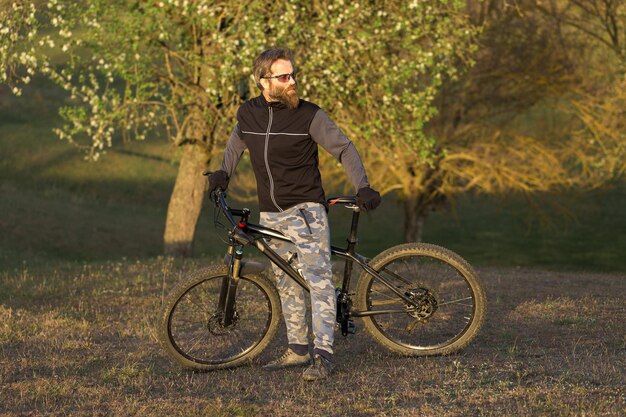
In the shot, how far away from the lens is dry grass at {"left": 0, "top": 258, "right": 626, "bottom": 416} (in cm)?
619

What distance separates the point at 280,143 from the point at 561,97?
20522 mm

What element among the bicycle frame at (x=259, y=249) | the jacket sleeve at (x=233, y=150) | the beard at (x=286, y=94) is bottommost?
the bicycle frame at (x=259, y=249)

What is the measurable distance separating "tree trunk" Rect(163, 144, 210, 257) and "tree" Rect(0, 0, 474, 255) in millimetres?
78

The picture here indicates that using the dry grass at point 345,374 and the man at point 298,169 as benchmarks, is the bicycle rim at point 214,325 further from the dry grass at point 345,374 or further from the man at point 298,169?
the man at point 298,169

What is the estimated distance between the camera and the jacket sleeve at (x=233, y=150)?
7.43 m

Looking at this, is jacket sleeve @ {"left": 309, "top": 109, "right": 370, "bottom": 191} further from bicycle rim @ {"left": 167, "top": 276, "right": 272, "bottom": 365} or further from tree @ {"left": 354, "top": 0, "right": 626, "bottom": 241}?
tree @ {"left": 354, "top": 0, "right": 626, "bottom": 241}

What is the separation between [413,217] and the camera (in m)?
26.5

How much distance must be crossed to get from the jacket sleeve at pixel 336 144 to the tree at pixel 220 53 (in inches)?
332

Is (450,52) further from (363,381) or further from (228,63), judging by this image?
(363,381)

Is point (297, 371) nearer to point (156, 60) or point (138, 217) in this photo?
point (156, 60)

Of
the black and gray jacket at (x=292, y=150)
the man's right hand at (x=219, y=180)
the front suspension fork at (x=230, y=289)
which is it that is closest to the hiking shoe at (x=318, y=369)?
the front suspension fork at (x=230, y=289)

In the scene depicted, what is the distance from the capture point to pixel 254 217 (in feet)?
141

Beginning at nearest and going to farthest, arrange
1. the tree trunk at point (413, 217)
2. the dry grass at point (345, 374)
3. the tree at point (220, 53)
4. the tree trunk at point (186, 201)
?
the dry grass at point (345, 374) < the tree at point (220, 53) < the tree trunk at point (186, 201) < the tree trunk at point (413, 217)

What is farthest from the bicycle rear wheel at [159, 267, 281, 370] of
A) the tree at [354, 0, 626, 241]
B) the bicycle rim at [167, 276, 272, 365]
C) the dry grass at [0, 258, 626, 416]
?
the tree at [354, 0, 626, 241]
